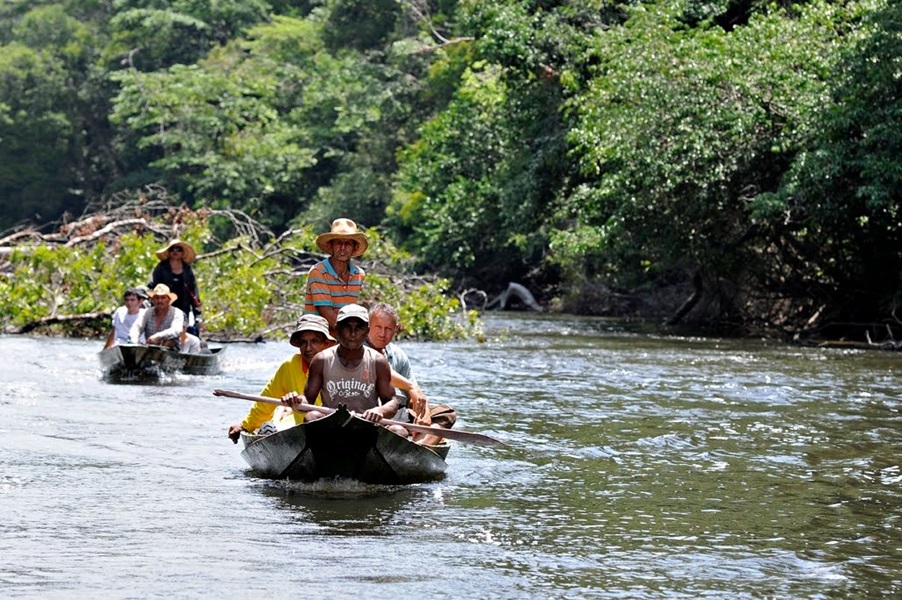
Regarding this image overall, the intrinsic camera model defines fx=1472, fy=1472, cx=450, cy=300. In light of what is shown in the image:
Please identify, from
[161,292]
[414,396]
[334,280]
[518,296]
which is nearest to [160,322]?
[161,292]

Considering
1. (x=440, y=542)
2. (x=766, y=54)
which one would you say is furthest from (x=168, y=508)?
(x=766, y=54)

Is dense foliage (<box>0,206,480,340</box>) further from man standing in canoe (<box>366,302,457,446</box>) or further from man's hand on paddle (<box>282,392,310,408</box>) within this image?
man's hand on paddle (<box>282,392,310,408</box>)

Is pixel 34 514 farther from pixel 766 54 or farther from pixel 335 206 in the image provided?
pixel 335 206

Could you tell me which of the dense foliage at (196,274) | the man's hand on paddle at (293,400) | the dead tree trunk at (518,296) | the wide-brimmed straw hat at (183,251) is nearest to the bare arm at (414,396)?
the man's hand on paddle at (293,400)

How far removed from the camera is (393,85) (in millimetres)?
46875

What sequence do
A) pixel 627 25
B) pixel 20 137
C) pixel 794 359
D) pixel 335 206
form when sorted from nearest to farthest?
pixel 794 359 → pixel 627 25 → pixel 335 206 → pixel 20 137

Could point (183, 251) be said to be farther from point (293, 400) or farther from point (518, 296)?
point (518, 296)

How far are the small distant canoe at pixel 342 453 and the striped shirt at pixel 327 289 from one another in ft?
5.49

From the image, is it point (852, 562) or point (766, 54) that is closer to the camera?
point (852, 562)

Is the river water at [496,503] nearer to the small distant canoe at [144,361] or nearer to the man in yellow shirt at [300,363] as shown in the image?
the small distant canoe at [144,361]

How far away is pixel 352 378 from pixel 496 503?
1176mm

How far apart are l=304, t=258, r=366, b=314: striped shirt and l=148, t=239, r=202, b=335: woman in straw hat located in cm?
590

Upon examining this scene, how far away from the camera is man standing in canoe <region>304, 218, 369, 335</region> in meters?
11.0

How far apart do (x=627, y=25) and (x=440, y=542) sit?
20.7 m
